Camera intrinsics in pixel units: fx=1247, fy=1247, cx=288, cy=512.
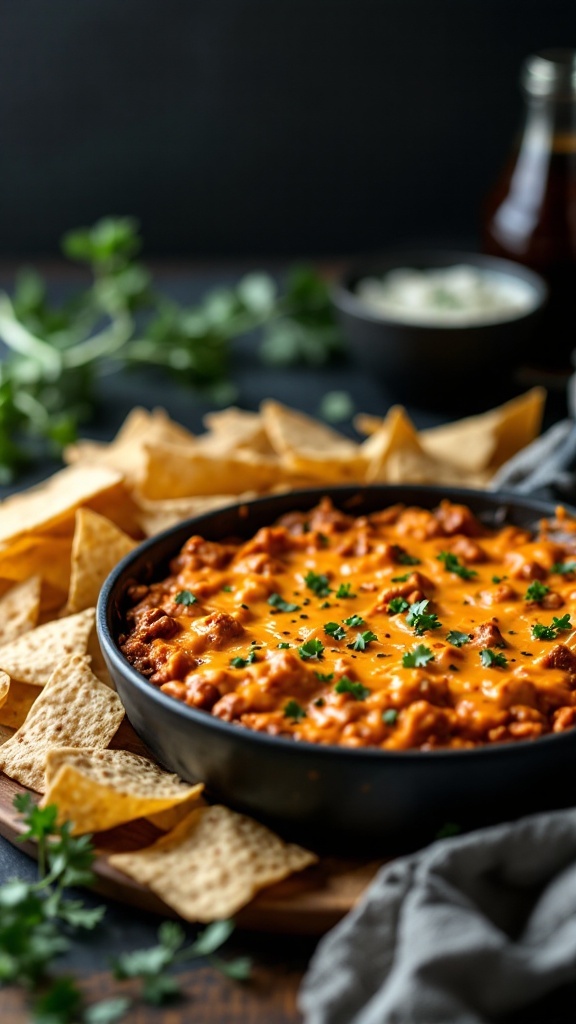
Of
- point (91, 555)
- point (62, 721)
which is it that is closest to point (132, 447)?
point (91, 555)

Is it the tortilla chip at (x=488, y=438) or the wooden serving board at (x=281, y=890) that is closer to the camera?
the wooden serving board at (x=281, y=890)

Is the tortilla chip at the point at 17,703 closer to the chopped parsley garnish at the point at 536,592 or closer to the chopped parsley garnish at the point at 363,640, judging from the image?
the chopped parsley garnish at the point at 363,640

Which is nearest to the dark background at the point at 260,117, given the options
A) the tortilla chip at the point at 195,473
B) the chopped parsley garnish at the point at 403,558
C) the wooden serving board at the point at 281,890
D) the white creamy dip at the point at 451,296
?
the white creamy dip at the point at 451,296

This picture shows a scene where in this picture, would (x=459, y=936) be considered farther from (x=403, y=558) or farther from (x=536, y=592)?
(x=403, y=558)

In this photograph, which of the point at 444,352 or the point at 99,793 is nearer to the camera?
the point at 99,793

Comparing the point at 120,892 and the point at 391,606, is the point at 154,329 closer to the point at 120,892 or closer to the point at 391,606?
the point at 391,606

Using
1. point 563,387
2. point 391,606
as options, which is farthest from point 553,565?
point 563,387

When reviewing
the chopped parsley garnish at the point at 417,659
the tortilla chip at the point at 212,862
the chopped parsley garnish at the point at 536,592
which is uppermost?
the chopped parsley garnish at the point at 417,659
